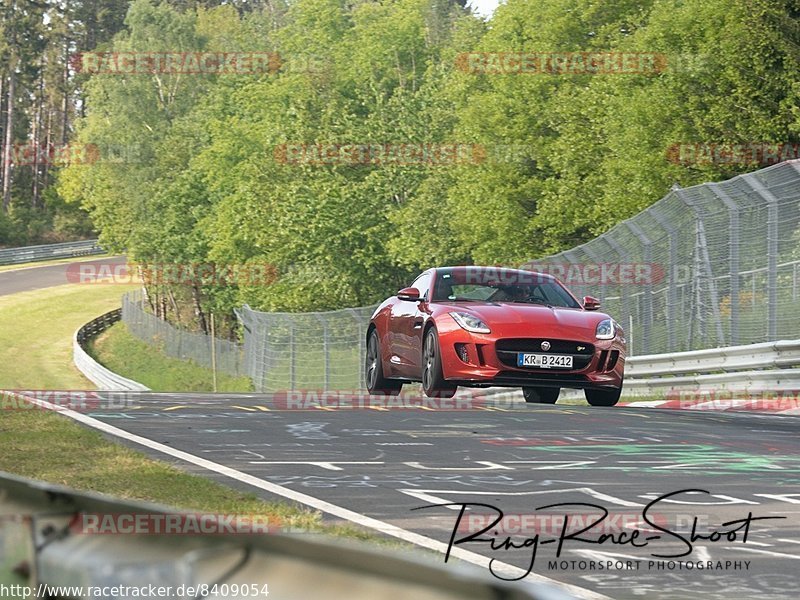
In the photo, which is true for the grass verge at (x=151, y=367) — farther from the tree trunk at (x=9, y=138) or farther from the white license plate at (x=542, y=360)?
the tree trunk at (x=9, y=138)

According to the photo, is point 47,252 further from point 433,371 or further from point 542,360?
point 542,360

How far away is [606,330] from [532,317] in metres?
0.87

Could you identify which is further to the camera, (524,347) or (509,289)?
(509,289)

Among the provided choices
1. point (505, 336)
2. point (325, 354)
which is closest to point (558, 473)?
point (505, 336)

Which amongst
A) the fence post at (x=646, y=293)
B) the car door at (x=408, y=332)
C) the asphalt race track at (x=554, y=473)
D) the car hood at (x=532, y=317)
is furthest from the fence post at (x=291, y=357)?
the car hood at (x=532, y=317)

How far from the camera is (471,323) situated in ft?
52.2

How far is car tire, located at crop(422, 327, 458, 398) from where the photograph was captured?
16.3 m

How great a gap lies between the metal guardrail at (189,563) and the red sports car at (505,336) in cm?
1280

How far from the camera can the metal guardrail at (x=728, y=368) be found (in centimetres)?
Answer: 1861

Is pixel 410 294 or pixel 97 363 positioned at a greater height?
pixel 410 294

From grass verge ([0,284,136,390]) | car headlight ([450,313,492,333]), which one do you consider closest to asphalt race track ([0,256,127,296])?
grass verge ([0,284,136,390])

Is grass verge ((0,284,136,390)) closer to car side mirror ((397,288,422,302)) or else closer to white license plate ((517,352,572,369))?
car side mirror ((397,288,422,302))

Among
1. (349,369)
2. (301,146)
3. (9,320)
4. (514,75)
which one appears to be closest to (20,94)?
(9,320)

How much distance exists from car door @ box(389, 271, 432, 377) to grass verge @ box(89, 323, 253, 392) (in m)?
35.6
